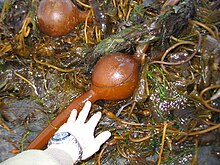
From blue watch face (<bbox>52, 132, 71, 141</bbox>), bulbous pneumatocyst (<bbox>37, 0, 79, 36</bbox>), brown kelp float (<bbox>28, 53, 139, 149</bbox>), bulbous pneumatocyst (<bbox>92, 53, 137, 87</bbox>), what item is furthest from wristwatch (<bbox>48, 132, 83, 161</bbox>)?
bulbous pneumatocyst (<bbox>37, 0, 79, 36</bbox>)

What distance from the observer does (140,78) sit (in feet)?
6.55

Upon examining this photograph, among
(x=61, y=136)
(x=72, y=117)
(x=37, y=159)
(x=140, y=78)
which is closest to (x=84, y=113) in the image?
(x=72, y=117)

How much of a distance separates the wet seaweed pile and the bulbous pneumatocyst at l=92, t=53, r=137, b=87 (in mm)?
72

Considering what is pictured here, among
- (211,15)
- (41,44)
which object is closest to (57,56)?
(41,44)

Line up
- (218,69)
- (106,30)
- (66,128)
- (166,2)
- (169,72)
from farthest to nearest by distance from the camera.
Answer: (106,30) → (166,2) → (169,72) → (218,69) → (66,128)

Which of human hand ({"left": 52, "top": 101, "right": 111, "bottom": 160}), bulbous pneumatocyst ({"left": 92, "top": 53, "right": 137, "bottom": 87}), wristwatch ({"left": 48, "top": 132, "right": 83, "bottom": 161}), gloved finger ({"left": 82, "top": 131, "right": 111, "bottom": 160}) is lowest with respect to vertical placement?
gloved finger ({"left": 82, "top": 131, "right": 111, "bottom": 160})

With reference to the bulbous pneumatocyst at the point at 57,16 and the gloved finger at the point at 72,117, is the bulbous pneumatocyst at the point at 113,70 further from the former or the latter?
the bulbous pneumatocyst at the point at 57,16

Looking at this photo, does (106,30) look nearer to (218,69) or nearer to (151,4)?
(151,4)

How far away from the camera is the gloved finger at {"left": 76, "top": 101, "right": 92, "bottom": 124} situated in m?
1.82

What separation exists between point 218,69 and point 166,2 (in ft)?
1.95

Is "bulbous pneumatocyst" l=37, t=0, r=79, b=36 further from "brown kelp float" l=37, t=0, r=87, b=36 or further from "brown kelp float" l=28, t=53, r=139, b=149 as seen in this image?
"brown kelp float" l=28, t=53, r=139, b=149

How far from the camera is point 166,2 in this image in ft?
7.11

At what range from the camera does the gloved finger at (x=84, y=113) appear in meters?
1.82

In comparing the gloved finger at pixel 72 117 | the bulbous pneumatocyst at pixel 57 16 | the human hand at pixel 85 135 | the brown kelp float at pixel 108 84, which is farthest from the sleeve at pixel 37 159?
the bulbous pneumatocyst at pixel 57 16
